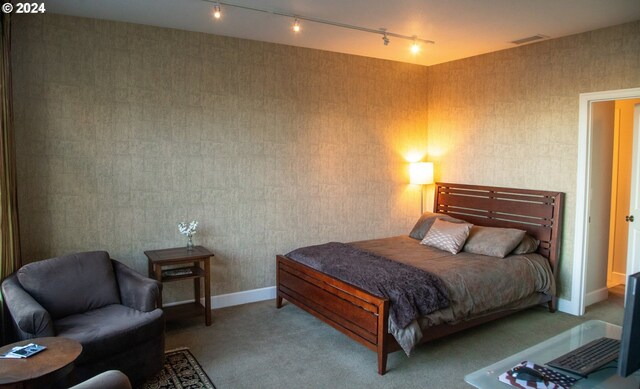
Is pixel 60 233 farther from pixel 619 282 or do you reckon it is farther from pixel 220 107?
pixel 619 282

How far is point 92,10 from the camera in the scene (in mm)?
3543

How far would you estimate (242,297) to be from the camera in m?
4.56

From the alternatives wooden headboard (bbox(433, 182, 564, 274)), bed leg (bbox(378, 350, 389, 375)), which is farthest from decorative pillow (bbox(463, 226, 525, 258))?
bed leg (bbox(378, 350, 389, 375))

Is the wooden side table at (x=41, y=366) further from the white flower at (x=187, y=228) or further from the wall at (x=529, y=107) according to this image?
the wall at (x=529, y=107)

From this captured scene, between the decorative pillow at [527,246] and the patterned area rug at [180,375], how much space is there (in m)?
3.02

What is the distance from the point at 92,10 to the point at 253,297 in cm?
296

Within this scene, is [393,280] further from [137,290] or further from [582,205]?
[582,205]

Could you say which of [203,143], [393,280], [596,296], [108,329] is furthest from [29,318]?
[596,296]

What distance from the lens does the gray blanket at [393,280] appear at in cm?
316

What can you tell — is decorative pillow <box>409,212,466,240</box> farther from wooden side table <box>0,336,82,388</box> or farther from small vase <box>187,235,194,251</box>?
wooden side table <box>0,336,82,388</box>

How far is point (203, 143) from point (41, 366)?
252 centimetres

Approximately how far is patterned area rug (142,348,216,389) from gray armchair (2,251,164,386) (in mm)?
84

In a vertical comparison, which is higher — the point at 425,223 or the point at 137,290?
the point at 425,223

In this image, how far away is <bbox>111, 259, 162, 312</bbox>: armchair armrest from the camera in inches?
123
